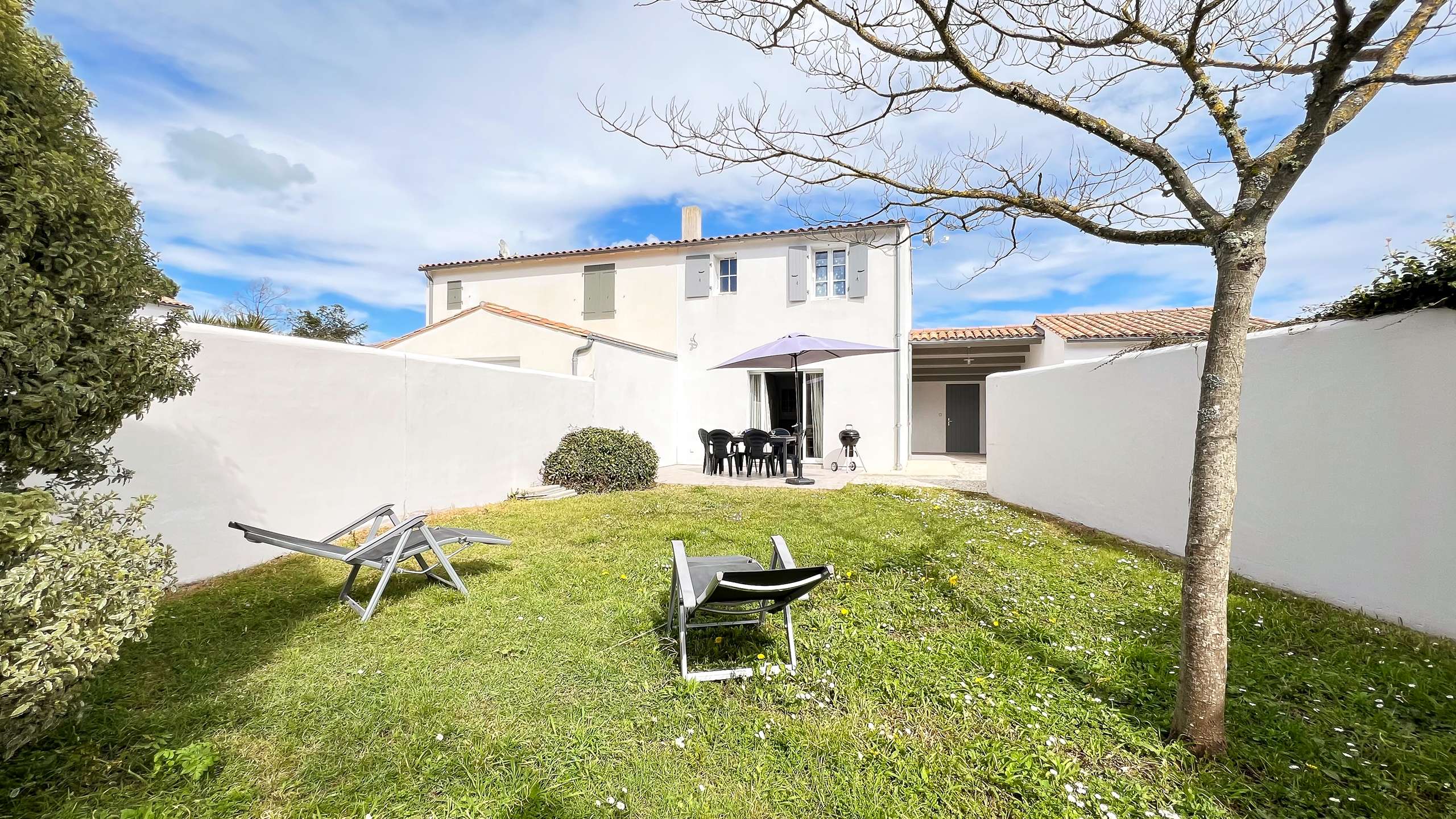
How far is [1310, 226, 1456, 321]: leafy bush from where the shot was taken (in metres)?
3.10

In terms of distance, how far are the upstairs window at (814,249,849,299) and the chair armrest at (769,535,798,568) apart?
34.1 feet

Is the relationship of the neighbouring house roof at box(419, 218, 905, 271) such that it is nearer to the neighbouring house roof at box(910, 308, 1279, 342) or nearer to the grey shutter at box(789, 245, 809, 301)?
the grey shutter at box(789, 245, 809, 301)

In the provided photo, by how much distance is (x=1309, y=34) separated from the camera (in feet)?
9.20

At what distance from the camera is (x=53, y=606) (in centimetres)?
156

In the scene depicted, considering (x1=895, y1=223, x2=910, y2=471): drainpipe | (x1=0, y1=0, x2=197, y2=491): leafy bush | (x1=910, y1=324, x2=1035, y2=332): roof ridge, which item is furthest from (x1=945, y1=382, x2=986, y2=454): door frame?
(x1=0, y1=0, x2=197, y2=491): leafy bush

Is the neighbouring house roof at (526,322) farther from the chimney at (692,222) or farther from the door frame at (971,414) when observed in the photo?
the door frame at (971,414)

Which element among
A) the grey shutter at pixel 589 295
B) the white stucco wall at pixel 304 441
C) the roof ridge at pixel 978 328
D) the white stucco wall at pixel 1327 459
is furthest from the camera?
the roof ridge at pixel 978 328

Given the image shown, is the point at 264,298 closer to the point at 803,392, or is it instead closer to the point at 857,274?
the point at 803,392

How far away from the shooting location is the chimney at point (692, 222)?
49.1 ft

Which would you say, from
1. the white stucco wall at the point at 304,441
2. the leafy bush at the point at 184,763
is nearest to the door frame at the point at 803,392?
the white stucco wall at the point at 304,441

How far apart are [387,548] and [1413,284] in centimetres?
706

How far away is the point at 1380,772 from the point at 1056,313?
Answer: 1452 cm

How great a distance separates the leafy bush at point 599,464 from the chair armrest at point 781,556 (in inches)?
225

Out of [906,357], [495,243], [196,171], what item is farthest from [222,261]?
[906,357]
